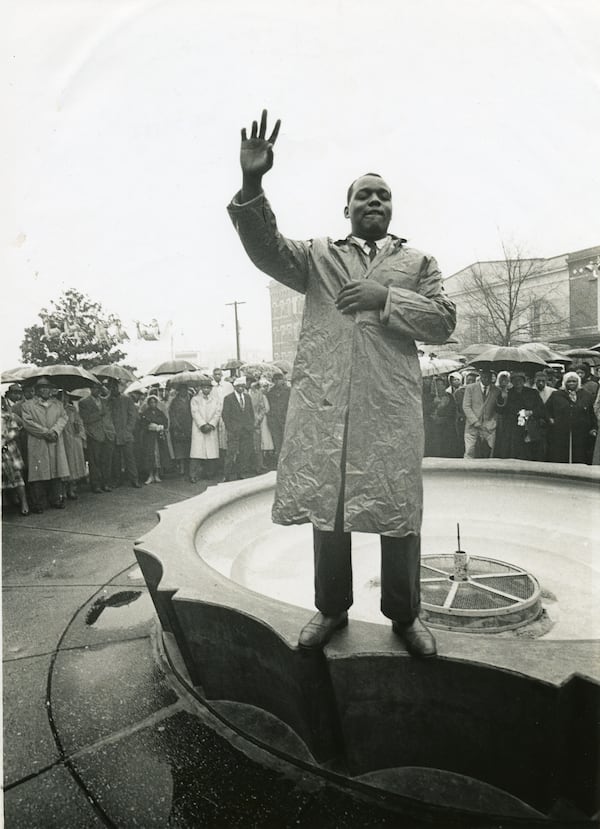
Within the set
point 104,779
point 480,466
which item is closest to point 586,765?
point 104,779

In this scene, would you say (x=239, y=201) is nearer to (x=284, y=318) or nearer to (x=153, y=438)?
(x=153, y=438)

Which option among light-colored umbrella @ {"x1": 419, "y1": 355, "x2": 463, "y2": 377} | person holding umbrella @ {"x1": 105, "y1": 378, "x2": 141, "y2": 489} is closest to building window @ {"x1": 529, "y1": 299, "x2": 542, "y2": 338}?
light-colored umbrella @ {"x1": 419, "y1": 355, "x2": 463, "y2": 377}

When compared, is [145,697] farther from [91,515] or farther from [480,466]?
[91,515]

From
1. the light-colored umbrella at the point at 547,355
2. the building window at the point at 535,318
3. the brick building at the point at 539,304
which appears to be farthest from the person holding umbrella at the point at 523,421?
the building window at the point at 535,318

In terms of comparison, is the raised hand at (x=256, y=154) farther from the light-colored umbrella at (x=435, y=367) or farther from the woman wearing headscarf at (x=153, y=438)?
the light-colored umbrella at (x=435, y=367)

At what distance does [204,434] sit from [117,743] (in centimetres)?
777

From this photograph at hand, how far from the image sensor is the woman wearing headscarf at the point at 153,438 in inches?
392

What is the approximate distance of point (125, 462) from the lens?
959cm

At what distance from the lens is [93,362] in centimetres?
2000

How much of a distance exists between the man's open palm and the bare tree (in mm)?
21935

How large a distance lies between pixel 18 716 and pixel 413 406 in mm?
2427

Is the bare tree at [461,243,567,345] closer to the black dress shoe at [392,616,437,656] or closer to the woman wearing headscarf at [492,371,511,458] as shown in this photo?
the woman wearing headscarf at [492,371,511,458]

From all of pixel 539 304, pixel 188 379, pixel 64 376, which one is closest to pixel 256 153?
pixel 64 376

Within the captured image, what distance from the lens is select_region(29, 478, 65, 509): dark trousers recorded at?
7.47 m
